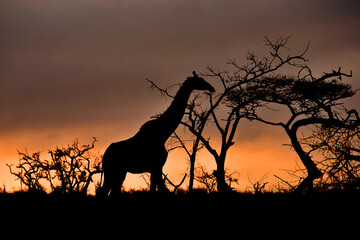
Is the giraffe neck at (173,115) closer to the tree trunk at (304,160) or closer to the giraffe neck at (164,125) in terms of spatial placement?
the giraffe neck at (164,125)

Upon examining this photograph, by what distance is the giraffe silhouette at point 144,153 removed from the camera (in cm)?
1195

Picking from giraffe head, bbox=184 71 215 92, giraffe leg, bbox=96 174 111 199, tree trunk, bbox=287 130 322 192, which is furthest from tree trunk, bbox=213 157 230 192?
giraffe leg, bbox=96 174 111 199

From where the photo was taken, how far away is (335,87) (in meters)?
21.2

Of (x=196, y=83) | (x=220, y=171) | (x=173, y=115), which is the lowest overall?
(x=173, y=115)

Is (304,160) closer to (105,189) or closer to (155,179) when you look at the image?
(155,179)

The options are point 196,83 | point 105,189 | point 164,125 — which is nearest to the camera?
point 164,125

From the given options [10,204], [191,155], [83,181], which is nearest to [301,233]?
[10,204]

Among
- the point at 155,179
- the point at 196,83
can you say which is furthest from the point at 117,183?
the point at 196,83

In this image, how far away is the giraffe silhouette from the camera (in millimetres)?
11945

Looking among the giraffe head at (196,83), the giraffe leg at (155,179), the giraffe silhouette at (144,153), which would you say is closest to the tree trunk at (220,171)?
the giraffe head at (196,83)

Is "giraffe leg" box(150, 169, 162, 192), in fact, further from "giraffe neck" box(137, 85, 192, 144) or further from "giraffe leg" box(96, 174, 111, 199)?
"giraffe leg" box(96, 174, 111, 199)

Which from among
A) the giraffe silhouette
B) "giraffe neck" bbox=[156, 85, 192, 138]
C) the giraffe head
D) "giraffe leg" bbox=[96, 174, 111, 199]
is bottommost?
"giraffe leg" bbox=[96, 174, 111, 199]

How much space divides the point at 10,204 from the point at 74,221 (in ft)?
9.37

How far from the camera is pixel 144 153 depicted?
12023 mm
